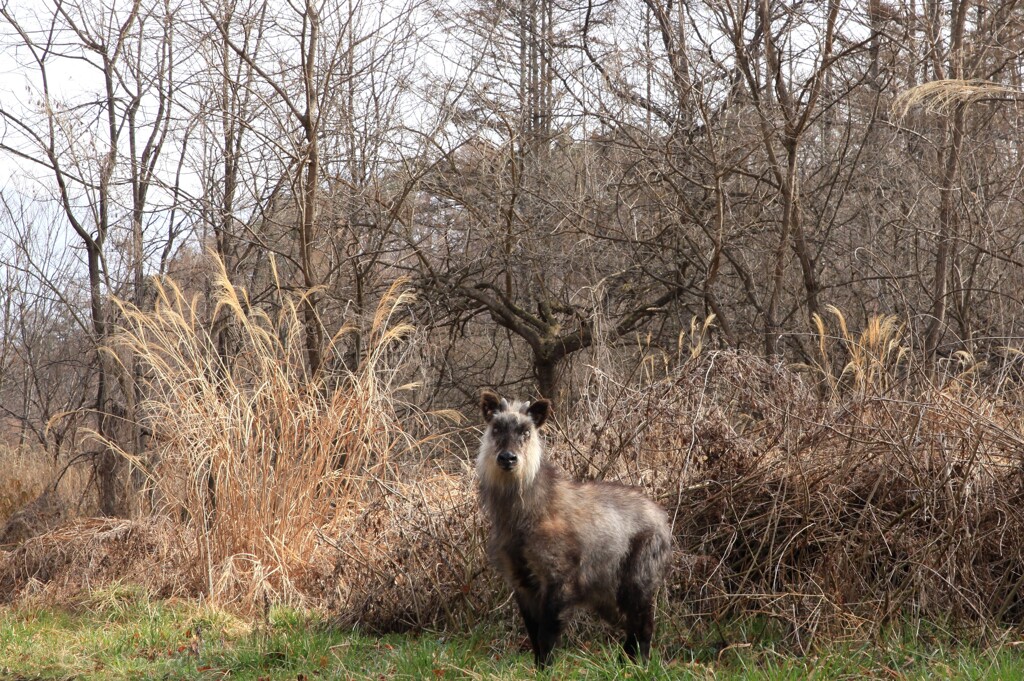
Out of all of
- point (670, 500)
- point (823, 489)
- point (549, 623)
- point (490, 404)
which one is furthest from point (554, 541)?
point (823, 489)

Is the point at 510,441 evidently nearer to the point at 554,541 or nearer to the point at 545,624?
the point at 554,541

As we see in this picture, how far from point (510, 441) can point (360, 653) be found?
68.2 inches

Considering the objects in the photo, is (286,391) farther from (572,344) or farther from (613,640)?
(572,344)

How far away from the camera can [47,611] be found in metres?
8.00

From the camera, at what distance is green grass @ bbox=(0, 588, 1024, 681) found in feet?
16.0

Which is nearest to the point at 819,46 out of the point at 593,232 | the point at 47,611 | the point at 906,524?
the point at 593,232

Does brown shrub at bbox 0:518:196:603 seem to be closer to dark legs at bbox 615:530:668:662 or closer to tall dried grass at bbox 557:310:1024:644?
tall dried grass at bbox 557:310:1024:644

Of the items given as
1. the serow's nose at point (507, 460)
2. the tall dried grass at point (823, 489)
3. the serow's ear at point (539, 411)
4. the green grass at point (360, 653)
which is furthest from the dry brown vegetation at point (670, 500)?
the serow's nose at point (507, 460)

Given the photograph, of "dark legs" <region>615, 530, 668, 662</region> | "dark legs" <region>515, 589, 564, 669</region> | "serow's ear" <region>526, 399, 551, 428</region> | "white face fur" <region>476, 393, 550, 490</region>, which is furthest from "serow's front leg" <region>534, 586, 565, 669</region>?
"serow's ear" <region>526, 399, 551, 428</region>

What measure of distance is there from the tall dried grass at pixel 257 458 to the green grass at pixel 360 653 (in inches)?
25.3

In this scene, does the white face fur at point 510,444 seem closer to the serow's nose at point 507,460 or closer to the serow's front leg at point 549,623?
the serow's nose at point 507,460

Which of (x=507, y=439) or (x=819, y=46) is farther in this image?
(x=819, y=46)

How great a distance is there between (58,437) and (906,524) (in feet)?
32.8

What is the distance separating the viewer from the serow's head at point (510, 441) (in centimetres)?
546
